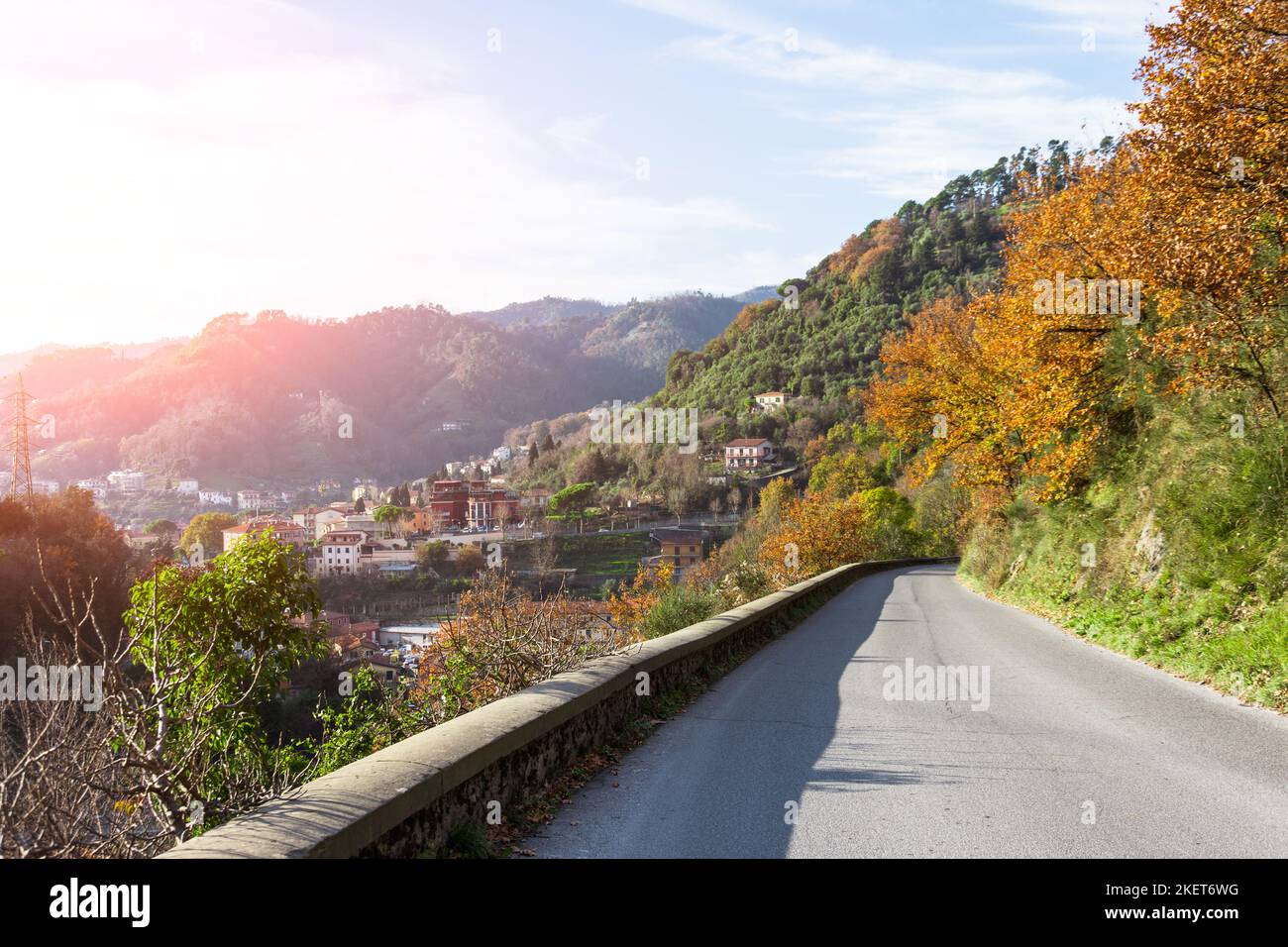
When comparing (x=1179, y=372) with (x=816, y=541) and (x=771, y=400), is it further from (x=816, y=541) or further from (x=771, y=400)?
(x=771, y=400)

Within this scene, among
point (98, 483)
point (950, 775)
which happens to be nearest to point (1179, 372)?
point (950, 775)

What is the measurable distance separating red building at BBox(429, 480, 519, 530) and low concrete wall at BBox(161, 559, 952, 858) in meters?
72.1

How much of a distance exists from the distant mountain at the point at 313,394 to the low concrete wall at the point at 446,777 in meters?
65.0

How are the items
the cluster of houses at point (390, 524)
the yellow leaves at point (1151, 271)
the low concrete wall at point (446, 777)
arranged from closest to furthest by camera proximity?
the low concrete wall at point (446, 777) → the yellow leaves at point (1151, 271) → the cluster of houses at point (390, 524)

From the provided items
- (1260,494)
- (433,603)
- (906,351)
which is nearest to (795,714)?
(1260,494)

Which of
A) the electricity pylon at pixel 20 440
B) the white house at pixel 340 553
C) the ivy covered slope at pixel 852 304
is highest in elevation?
the ivy covered slope at pixel 852 304

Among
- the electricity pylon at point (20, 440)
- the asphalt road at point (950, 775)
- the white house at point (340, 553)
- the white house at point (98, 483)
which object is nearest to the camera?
the asphalt road at point (950, 775)

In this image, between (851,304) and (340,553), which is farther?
(851,304)

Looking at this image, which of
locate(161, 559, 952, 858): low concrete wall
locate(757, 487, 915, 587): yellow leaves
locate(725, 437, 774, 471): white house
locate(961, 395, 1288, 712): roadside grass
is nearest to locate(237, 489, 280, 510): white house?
locate(757, 487, 915, 587): yellow leaves

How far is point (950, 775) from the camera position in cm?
606

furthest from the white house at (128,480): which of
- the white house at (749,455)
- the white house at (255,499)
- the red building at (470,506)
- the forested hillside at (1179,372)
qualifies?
the forested hillside at (1179,372)

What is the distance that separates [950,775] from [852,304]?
4426 inches

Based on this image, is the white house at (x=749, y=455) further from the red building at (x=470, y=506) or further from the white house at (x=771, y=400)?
the red building at (x=470, y=506)

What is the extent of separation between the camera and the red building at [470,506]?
272ft
